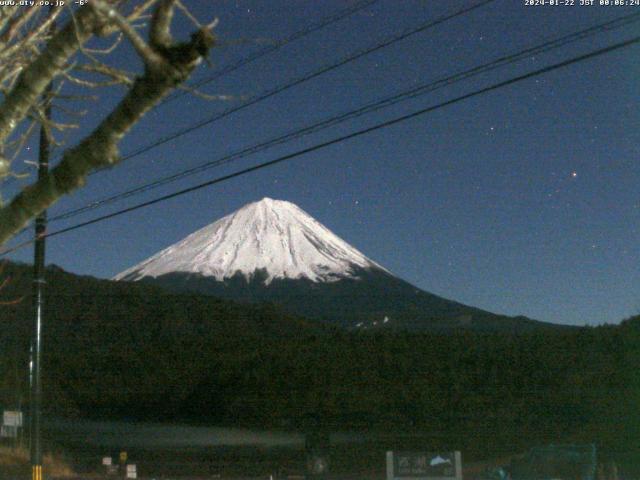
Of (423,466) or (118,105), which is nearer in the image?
(118,105)

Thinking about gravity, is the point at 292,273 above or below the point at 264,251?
below

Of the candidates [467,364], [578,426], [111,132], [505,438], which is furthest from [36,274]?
[467,364]

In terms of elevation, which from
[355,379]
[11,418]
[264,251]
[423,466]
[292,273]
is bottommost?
[423,466]

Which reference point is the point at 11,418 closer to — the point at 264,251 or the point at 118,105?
the point at 118,105

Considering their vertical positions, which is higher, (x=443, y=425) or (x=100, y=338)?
(x=100, y=338)

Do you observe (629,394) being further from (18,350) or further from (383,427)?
(18,350)

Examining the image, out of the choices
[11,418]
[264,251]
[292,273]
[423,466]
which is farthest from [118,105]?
[264,251]

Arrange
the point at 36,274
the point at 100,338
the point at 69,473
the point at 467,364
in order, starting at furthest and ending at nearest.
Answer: the point at 100,338 → the point at 467,364 → the point at 69,473 → the point at 36,274
